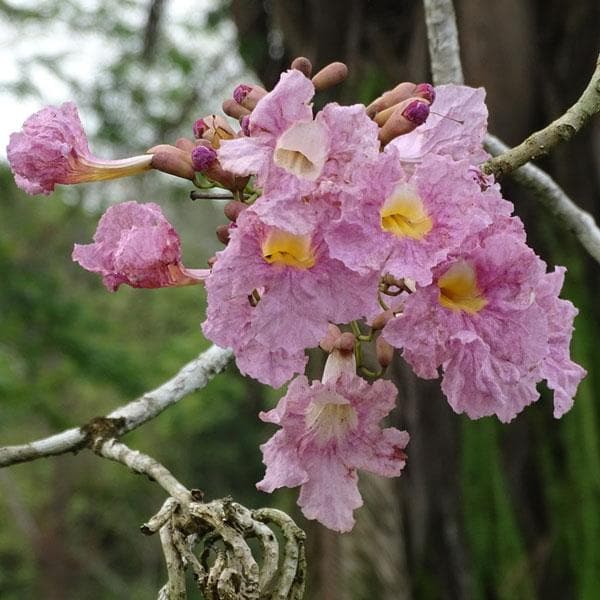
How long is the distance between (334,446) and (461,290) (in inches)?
9.4

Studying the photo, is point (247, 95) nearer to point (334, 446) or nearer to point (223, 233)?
point (223, 233)

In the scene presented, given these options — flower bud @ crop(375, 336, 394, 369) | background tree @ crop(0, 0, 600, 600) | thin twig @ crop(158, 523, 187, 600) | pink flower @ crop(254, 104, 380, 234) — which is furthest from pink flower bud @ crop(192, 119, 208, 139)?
background tree @ crop(0, 0, 600, 600)

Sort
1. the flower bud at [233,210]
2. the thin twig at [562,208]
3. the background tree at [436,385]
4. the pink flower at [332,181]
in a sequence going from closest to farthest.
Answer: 1. the pink flower at [332,181]
2. the flower bud at [233,210]
3. the thin twig at [562,208]
4. the background tree at [436,385]

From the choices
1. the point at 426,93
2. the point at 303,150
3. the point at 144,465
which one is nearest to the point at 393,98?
the point at 426,93

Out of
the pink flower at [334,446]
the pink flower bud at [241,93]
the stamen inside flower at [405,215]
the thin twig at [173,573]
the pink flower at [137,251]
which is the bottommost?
the thin twig at [173,573]

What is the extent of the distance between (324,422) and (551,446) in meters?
3.11

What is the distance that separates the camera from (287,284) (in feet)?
2.75

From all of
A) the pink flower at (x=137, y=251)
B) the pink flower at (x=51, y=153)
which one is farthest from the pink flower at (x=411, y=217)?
the pink flower at (x=51, y=153)

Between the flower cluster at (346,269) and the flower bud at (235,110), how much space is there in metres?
0.11

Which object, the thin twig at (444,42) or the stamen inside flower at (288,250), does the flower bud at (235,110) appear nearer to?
the stamen inside flower at (288,250)

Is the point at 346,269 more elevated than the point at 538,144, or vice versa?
the point at 538,144

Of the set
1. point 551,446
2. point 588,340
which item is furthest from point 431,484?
point 588,340

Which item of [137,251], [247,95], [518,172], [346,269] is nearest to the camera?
[346,269]

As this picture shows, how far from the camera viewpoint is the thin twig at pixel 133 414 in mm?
1106
